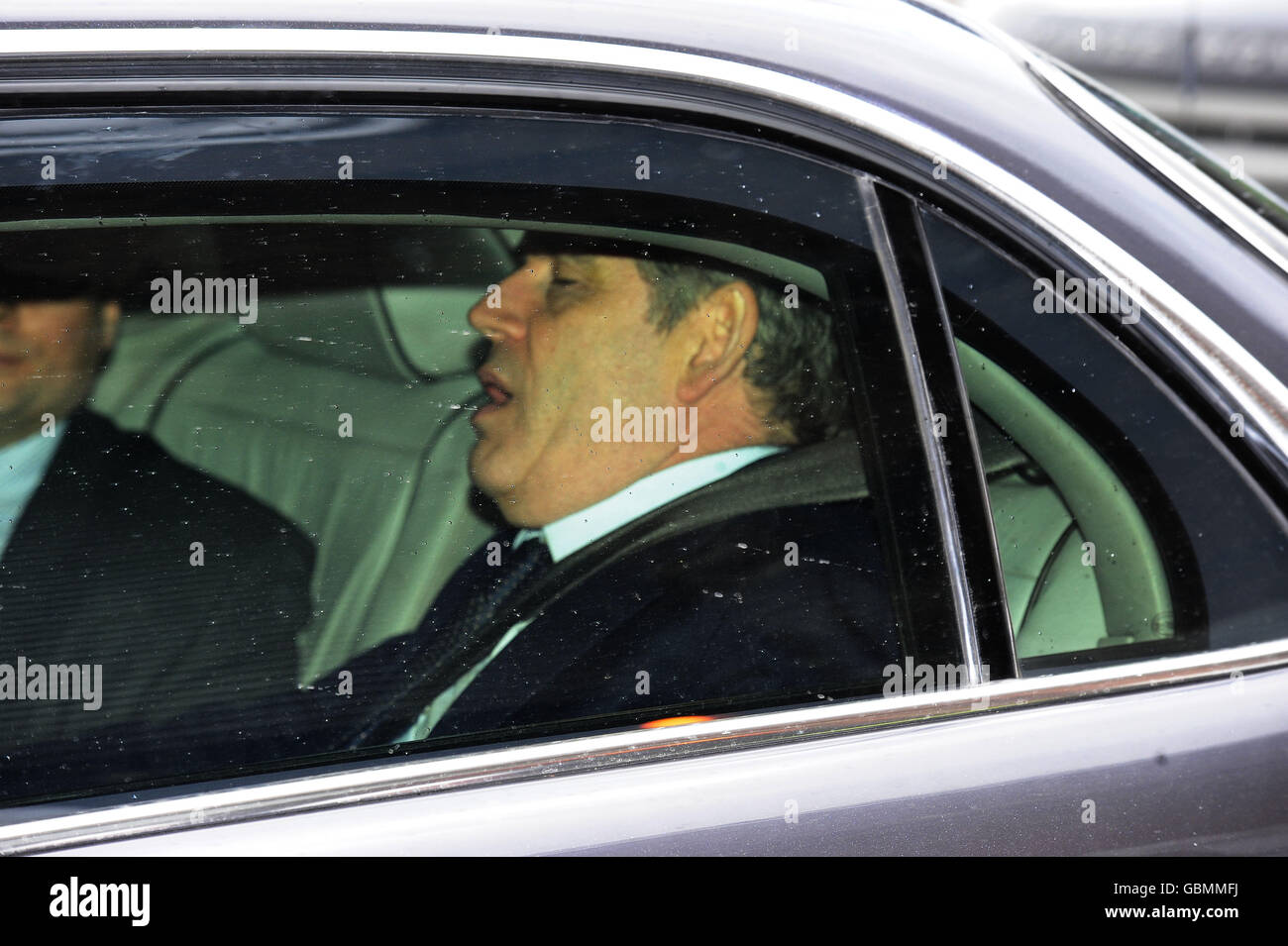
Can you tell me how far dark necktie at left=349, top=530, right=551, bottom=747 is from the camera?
1271 millimetres

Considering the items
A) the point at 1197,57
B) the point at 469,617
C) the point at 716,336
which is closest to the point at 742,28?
the point at 716,336

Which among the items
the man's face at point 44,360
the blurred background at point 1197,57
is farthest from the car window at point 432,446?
the blurred background at point 1197,57

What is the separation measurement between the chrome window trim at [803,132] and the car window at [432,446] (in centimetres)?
4

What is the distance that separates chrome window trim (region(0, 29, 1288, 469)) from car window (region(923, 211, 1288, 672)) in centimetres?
4

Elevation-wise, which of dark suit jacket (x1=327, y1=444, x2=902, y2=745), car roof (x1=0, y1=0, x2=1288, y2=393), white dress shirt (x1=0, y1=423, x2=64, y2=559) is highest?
car roof (x1=0, y1=0, x2=1288, y2=393)

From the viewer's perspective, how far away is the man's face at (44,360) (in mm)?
1245

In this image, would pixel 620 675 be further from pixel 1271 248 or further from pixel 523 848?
pixel 1271 248

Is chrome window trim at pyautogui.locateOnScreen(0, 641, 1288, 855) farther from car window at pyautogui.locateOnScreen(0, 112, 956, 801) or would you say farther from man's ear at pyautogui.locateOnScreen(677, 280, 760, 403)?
man's ear at pyautogui.locateOnScreen(677, 280, 760, 403)

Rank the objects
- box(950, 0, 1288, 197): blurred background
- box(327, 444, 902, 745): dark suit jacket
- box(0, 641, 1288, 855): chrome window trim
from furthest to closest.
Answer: box(950, 0, 1288, 197): blurred background → box(327, 444, 902, 745): dark suit jacket → box(0, 641, 1288, 855): chrome window trim

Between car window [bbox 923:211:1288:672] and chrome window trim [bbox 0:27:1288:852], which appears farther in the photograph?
car window [bbox 923:211:1288:672]

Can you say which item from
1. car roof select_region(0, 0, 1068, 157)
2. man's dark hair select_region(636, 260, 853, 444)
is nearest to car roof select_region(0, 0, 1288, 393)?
car roof select_region(0, 0, 1068, 157)

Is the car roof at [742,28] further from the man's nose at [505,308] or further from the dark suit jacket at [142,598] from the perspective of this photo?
the dark suit jacket at [142,598]

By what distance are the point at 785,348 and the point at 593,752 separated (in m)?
0.48
